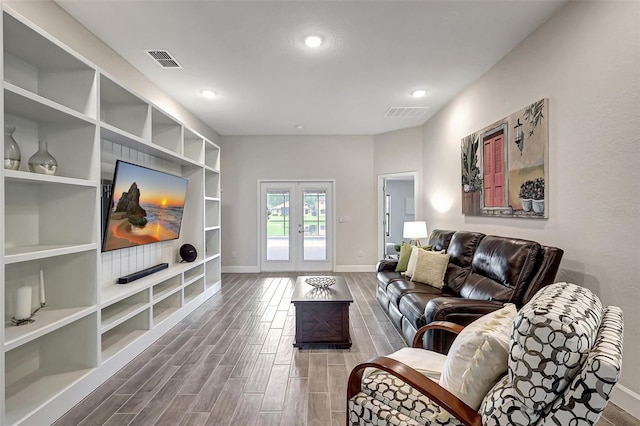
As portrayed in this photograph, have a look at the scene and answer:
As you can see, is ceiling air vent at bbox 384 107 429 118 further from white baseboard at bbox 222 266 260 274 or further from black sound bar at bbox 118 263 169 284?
white baseboard at bbox 222 266 260 274

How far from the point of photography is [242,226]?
6.54m

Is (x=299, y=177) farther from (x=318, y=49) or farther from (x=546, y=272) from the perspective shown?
(x=546, y=272)

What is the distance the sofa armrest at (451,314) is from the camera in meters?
2.19

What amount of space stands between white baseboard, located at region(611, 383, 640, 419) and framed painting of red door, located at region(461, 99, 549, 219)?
1318 millimetres

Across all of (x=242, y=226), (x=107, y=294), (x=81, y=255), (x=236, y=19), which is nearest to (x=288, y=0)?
(x=236, y=19)

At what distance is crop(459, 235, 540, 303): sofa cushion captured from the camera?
2.31 metres

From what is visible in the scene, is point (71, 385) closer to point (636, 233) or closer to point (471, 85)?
point (636, 233)

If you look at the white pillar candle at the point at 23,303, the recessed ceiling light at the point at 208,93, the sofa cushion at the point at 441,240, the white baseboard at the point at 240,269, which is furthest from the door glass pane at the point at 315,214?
the white pillar candle at the point at 23,303

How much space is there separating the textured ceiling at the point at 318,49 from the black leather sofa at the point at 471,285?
190 cm

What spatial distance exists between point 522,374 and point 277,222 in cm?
589

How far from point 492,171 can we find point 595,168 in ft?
4.05

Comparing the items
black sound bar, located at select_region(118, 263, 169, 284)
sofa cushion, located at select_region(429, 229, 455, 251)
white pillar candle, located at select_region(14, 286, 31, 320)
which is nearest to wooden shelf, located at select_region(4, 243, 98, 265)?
white pillar candle, located at select_region(14, 286, 31, 320)

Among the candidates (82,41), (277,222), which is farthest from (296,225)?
(82,41)

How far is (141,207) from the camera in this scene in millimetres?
3135
